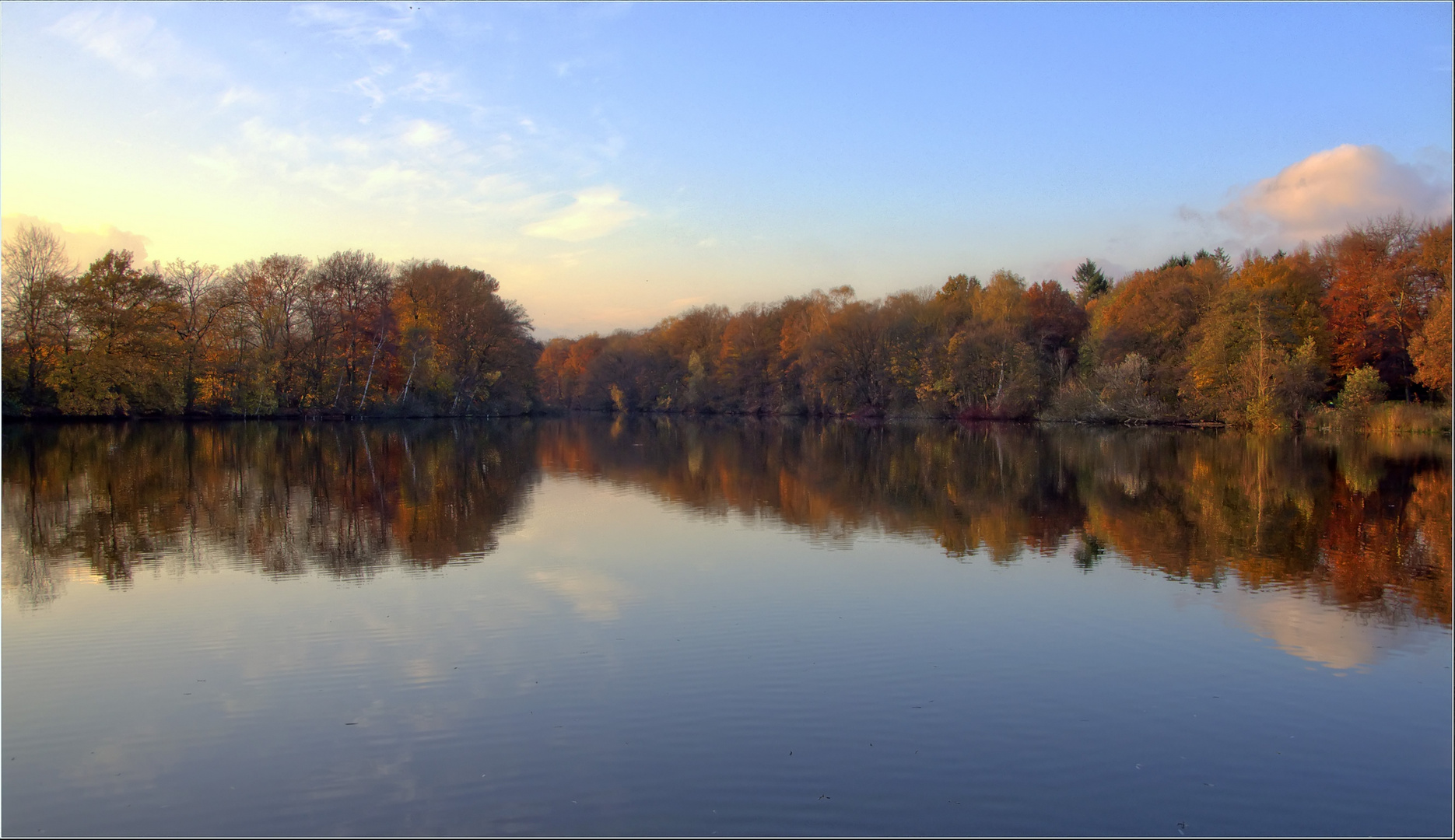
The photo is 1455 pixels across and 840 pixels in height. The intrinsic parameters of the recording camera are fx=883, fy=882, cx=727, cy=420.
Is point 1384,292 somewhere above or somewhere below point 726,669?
above

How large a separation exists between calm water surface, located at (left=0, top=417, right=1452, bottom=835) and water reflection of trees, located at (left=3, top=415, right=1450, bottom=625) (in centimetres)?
14

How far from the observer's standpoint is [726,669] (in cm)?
683

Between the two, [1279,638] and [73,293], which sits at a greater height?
[73,293]

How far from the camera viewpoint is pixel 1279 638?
7.68m

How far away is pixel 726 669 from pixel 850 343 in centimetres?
5936

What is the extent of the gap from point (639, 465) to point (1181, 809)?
21.7 metres

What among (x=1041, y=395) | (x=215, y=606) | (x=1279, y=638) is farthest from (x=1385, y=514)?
(x=1041, y=395)

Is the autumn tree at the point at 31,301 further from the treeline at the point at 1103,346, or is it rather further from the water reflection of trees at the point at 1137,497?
the treeline at the point at 1103,346

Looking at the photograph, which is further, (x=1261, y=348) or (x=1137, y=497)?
(x=1261, y=348)

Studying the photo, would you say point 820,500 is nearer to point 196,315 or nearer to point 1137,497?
point 1137,497

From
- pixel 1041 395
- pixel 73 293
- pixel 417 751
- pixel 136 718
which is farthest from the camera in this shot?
pixel 1041 395

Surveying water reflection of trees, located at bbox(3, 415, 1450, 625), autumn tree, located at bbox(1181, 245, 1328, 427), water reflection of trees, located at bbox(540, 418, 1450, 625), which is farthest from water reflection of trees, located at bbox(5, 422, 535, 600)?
autumn tree, located at bbox(1181, 245, 1328, 427)

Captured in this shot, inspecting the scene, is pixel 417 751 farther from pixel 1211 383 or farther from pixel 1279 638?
pixel 1211 383

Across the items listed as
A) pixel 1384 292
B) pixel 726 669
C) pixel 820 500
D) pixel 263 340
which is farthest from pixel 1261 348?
pixel 263 340
